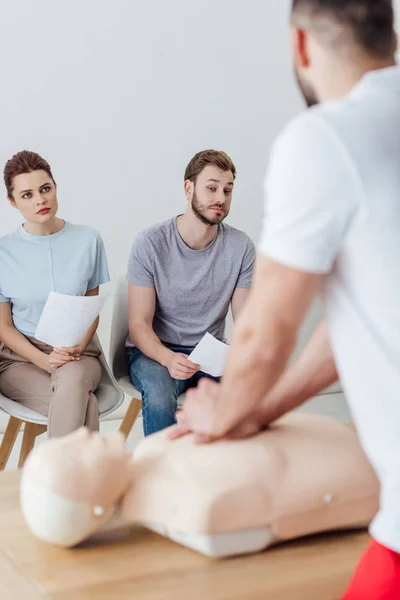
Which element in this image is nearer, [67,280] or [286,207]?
[286,207]

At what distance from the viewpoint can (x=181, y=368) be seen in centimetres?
294

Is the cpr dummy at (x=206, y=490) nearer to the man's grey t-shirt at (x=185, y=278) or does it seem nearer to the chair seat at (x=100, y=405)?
the chair seat at (x=100, y=405)

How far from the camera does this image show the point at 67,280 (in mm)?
3088

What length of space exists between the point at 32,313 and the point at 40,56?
4.48ft

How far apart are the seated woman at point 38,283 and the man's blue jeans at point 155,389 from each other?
0.16 meters

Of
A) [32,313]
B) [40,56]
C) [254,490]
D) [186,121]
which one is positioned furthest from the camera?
[186,121]

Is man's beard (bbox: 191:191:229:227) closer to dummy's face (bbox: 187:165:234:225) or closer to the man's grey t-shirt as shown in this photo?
dummy's face (bbox: 187:165:234:225)

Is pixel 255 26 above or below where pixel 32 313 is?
above

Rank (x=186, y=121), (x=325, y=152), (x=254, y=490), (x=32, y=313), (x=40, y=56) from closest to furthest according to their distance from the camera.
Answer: (x=325, y=152) < (x=254, y=490) < (x=32, y=313) < (x=40, y=56) < (x=186, y=121)

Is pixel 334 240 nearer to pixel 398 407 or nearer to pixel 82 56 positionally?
pixel 398 407

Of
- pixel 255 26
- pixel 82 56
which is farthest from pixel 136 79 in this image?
pixel 255 26

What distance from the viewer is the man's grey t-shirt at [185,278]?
124 inches

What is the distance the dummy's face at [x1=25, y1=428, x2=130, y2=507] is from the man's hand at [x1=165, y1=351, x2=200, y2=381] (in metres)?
1.71

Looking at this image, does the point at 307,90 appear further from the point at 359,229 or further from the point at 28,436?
the point at 28,436
